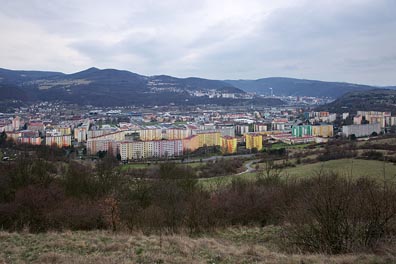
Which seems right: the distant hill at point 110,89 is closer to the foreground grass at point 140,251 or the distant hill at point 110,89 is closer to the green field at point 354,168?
the green field at point 354,168

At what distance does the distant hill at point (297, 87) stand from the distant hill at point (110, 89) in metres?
34.8

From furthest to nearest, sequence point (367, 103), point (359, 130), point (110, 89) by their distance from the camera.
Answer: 1. point (110, 89)
2. point (367, 103)
3. point (359, 130)

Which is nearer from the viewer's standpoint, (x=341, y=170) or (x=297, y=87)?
→ (x=341, y=170)

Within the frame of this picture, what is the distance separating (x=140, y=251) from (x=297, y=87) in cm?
16179

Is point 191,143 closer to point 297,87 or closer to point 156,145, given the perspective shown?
point 156,145

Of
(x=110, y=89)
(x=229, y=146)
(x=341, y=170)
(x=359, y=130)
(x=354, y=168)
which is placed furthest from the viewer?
(x=110, y=89)

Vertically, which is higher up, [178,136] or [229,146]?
[178,136]

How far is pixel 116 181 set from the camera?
12453mm

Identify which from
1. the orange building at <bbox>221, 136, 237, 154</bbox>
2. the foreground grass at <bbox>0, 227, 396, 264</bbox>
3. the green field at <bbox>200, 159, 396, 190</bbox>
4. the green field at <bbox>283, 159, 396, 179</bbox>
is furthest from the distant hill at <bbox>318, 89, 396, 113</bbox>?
the foreground grass at <bbox>0, 227, 396, 264</bbox>

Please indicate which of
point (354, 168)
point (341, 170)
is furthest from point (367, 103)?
point (341, 170)

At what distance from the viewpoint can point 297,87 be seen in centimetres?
15825

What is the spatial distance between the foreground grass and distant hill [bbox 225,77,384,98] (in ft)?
426

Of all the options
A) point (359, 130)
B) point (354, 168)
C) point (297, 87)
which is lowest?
point (354, 168)

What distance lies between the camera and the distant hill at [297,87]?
134 meters
